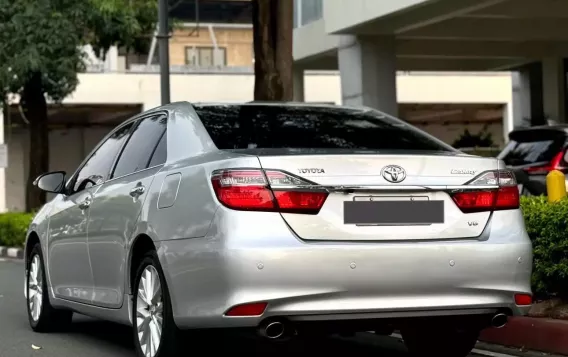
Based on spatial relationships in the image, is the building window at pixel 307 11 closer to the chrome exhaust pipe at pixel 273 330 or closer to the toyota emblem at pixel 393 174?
the toyota emblem at pixel 393 174

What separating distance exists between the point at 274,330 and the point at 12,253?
1532 centimetres

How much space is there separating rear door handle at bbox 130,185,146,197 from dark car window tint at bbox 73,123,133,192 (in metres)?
0.90

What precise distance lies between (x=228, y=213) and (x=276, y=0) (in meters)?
6.84

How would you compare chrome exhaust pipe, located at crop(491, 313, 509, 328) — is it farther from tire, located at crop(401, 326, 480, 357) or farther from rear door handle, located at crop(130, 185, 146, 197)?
rear door handle, located at crop(130, 185, 146, 197)

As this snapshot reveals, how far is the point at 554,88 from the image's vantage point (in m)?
22.7

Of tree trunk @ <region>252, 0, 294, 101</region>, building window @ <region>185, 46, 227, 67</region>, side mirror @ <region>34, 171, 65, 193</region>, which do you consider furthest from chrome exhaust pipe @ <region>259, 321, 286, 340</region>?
building window @ <region>185, 46, 227, 67</region>

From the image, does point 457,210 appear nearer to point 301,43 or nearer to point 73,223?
point 73,223

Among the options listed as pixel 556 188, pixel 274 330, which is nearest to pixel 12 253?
pixel 556 188

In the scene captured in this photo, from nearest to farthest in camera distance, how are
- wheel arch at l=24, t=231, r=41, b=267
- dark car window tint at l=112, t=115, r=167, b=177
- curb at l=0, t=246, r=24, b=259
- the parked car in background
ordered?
dark car window tint at l=112, t=115, r=167, b=177 < wheel arch at l=24, t=231, r=41, b=267 < the parked car in background < curb at l=0, t=246, r=24, b=259

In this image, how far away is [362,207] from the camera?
5.29 metres

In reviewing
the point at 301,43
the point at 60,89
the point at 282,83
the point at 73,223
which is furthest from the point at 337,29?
the point at 73,223

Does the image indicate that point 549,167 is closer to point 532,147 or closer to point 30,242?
point 532,147

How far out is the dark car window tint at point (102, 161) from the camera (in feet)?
23.8

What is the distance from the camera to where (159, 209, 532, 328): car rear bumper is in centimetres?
515
